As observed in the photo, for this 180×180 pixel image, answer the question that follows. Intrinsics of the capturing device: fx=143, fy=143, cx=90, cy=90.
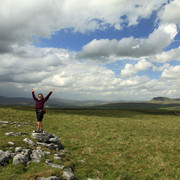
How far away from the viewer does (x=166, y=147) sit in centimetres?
1795

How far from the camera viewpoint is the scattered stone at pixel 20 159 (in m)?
9.59

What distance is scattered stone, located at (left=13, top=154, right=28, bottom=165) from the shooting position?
959cm

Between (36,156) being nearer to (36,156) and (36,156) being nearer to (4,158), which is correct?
(36,156)

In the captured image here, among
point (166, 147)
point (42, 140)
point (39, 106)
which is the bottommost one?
point (166, 147)

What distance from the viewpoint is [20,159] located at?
9.81m

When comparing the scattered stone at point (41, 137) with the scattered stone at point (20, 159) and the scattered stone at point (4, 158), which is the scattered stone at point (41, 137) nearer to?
the scattered stone at point (20, 159)

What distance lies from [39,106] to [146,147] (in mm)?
13932

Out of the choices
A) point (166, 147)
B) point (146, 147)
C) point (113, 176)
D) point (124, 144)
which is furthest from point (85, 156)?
point (166, 147)

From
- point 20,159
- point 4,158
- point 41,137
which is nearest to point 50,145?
point 41,137

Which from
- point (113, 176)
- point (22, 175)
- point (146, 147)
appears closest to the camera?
point (22, 175)

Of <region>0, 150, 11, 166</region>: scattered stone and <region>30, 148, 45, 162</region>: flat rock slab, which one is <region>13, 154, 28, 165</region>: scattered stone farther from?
<region>30, 148, 45, 162</region>: flat rock slab

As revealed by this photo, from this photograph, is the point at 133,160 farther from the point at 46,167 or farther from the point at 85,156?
the point at 46,167

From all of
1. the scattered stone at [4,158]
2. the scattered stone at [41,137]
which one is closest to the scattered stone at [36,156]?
the scattered stone at [4,158]

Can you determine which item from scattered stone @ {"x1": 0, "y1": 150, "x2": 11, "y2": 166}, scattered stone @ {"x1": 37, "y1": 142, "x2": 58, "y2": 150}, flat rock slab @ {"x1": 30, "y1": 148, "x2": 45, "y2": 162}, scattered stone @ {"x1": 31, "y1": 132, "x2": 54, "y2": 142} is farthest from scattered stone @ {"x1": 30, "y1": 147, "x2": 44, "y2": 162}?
scattered stone @ {"x1": 31, "y1": 132, "x2": 54, "y2": 142}
